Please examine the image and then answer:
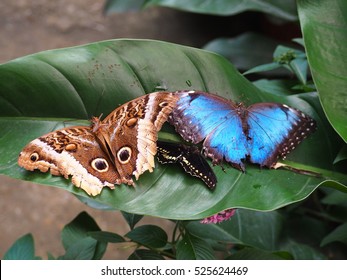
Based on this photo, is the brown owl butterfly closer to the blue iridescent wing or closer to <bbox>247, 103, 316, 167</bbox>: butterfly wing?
the blue iridescent wing

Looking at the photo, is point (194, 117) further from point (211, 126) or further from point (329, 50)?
point (329, 50)

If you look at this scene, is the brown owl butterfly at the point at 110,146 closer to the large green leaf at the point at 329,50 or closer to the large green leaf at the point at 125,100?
the large green leaf at the point at 125,100

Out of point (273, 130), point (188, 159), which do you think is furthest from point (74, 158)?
point (273, 130)

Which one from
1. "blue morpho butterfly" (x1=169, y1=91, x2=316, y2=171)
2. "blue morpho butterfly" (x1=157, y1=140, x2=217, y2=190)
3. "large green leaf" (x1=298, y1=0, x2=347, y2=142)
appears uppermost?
"large green leaf" (x1=298, y1=0, x2=347, y2=142)

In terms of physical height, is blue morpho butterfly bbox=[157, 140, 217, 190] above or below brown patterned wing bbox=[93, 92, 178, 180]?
below

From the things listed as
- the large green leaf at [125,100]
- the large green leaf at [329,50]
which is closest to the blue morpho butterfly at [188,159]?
the large green leaf at [125,100]

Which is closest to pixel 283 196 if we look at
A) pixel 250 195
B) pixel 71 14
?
pixel 250 195

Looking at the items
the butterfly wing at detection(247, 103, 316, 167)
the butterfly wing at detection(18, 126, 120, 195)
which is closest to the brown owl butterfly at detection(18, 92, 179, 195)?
the butterfly wing at detection(18, 126, 120, 195)
